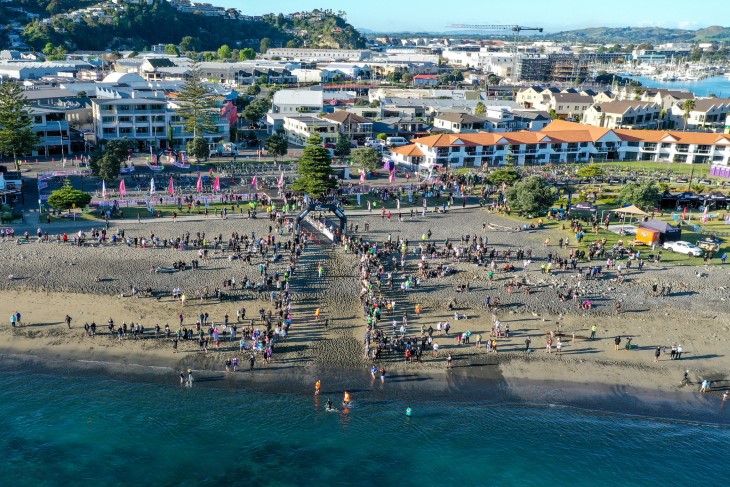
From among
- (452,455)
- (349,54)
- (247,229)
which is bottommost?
(452,455)

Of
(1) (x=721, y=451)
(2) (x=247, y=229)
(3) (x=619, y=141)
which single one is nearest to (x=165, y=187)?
(2) (x=247, y=229)

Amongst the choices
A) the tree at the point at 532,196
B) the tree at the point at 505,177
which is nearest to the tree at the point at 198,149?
the tree at the point at 505,177

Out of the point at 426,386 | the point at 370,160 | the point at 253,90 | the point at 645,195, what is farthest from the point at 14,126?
the point at 253,90

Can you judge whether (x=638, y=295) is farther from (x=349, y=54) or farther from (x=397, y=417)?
(x=349, y=54)

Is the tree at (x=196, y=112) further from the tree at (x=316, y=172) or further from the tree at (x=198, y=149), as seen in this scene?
the tree at (x=316, y=172)

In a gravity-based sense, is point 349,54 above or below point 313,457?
above

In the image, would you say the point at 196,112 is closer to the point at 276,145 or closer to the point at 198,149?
the point at 198,149
